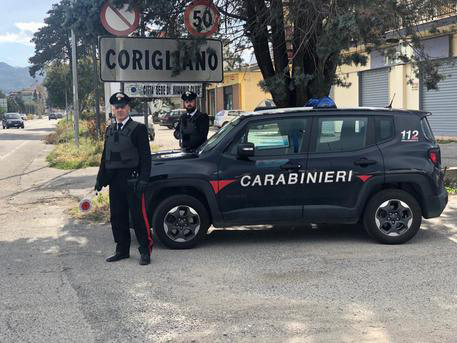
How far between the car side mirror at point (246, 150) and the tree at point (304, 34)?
6.00 ft

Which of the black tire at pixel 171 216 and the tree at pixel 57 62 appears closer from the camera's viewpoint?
the black tire at pixel 171 216

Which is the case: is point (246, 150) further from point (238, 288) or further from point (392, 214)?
point (392, 214)

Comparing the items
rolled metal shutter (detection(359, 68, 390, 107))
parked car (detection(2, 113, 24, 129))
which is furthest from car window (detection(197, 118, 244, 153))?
parked car (detection(2, 113, 24, 129))

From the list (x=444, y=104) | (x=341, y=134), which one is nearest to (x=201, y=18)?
(x=341, y=134)

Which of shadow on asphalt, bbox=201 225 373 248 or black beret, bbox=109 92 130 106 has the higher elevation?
black beret, bbox=109 92 130 106

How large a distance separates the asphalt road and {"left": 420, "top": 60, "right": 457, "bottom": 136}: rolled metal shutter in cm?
1426

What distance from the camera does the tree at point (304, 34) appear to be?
6.98 meters

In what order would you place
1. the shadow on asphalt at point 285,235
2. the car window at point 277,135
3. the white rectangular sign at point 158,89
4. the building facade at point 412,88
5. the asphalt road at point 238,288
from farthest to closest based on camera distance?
the building facade at point 412,88 → the white rectangular sign at point 158,89 → the shadow on asphalt at point 285,235 → the car window at point 277,135 → the asphalt road at point 238,288

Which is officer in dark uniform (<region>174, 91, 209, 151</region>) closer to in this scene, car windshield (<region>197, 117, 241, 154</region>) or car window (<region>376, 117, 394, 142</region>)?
car windshield (<region>197, 117, 241, 154</region>)

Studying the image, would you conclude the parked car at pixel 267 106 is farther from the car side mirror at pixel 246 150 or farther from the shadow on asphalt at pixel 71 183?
the shadow on asphalt at pixel 71 183

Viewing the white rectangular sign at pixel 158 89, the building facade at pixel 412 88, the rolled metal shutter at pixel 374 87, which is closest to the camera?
the white rectangular sign at pixel 158 89

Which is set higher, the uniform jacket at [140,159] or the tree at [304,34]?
the tree at [304,34]

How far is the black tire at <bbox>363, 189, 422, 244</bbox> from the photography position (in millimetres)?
6246

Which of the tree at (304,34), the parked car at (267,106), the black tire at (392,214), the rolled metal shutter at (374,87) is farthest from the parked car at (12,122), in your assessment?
the black tire at (392,214)
